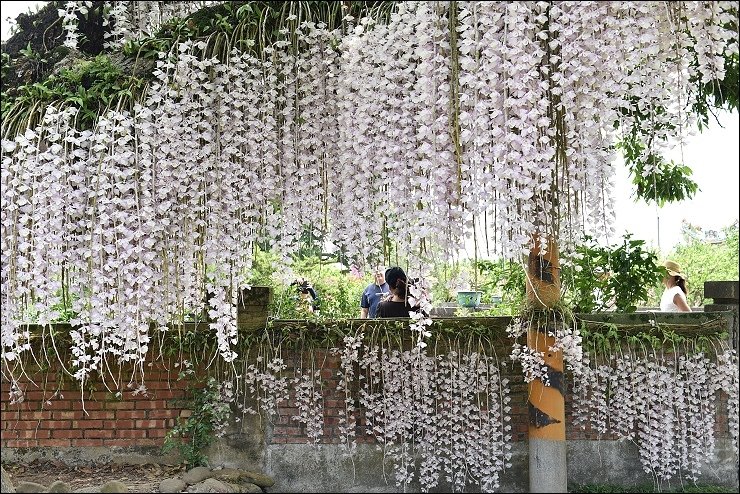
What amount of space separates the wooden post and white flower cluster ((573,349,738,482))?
67 centimetres

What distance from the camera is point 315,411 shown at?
5.20 metres

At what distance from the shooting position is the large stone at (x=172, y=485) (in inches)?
175

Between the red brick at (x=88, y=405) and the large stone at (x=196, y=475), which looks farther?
the red brick at (x=88, y=405)

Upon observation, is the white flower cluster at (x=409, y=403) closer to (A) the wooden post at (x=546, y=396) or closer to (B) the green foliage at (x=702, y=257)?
(A) the wooden post at (x=546, y=396)

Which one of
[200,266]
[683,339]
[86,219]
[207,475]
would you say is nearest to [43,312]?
[86,219]

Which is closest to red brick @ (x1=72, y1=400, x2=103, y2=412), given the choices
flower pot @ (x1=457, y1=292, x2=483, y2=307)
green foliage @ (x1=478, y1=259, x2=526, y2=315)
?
green foliage @ (x1=478, y1=259, x2=526, y2=315)

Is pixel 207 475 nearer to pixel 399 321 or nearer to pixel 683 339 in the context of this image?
pixel 399 321

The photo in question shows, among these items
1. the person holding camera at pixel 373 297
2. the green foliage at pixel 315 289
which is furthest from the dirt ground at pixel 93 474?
the person holding camera at pixel 373 297

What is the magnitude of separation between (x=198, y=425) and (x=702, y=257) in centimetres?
822

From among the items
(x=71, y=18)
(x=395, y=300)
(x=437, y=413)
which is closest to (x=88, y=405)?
(x=395, y=300)

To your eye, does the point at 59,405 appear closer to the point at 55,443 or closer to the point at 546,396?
the point at 55,443

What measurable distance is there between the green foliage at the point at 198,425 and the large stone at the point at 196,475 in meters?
0.12

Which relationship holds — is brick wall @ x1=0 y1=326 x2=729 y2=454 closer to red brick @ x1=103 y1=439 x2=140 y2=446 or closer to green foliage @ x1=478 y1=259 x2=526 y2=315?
red brick @ x1=103 y1=439 x2=140 y2=446

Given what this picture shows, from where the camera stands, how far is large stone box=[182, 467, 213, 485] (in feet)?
15.8
